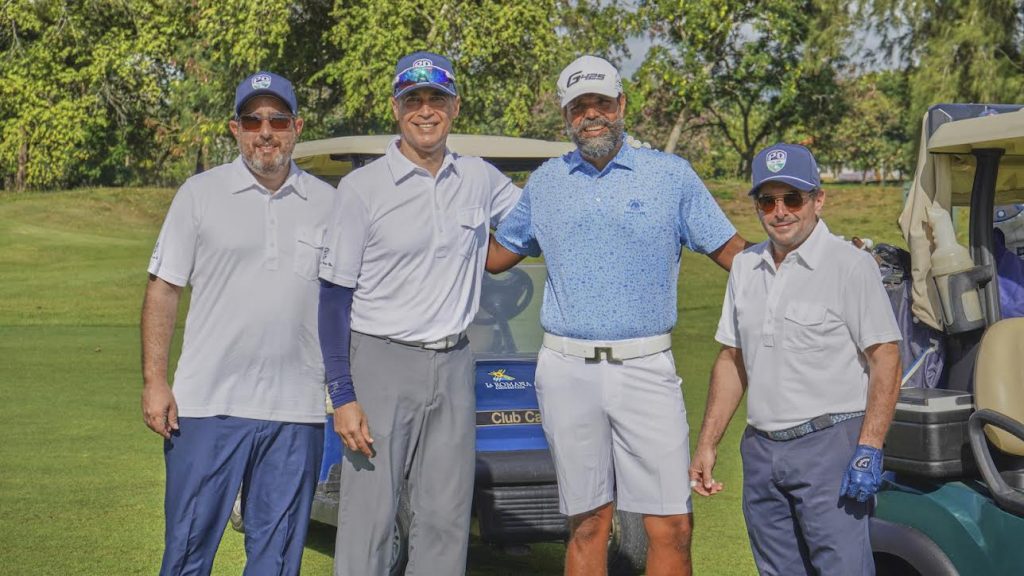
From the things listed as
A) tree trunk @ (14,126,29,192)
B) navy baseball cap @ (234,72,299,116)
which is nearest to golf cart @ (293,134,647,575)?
navy baseball cap @ (234,72,299,116)

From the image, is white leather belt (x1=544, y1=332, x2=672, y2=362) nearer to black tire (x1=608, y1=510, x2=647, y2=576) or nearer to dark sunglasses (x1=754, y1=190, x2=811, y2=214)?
dark sunglasses (x1=754, y1=190, x2=811, y2=214)

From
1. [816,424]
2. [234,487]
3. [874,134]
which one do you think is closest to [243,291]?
[234,487]

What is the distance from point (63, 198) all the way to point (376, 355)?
100.0ft

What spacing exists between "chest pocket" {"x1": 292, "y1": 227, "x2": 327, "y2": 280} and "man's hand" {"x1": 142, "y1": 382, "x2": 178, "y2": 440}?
1.75 ft

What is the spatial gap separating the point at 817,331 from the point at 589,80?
1.03m

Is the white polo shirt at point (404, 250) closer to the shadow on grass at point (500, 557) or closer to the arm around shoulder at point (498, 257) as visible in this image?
the arm around shoulder at point (498, 257)

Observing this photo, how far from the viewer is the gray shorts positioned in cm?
416

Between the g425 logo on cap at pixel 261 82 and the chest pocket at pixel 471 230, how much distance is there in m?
0.71

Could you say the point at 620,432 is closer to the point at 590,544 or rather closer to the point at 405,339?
the point at 590,544

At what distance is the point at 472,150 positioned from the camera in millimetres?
6543

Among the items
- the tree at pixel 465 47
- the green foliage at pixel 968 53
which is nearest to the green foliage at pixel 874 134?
the green foliage at pixel 968 53

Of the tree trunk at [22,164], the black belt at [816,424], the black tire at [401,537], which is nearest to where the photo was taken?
the black belt at [816,424]

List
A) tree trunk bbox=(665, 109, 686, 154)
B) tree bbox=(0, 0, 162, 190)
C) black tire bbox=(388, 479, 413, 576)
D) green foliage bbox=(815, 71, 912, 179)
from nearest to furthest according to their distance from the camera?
black tire bbox=(388, 479, 413, 576) < tree bbox=(0, 0, 162, 190) < tree trunk bbox=(665, 109, 686, 154) < green foliage bbox=(815, 71, 912, 179)

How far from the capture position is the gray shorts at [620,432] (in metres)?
4.16
